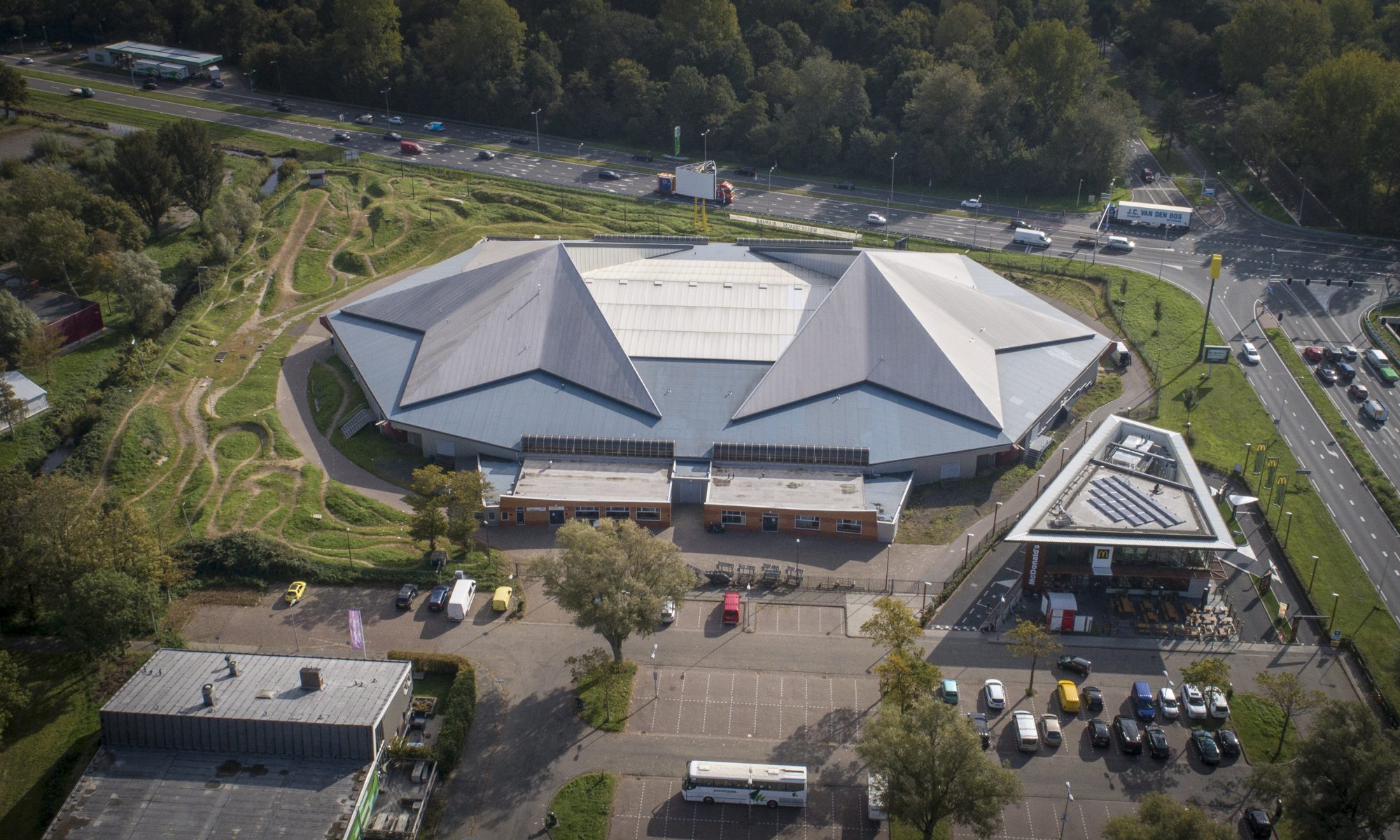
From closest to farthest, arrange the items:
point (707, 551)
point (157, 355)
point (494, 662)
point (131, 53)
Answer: point (494, 662), point (707, 551), point (157, 355), point (131, 53)

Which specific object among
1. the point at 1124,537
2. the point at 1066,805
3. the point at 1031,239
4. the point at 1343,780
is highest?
the point at 1031,239

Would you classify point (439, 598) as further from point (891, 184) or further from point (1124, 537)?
point (891, 184)

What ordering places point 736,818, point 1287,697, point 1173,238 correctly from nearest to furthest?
point 736,818 < point 1287,697 < point 1173,238

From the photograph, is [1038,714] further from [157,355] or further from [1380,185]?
[1380,185]

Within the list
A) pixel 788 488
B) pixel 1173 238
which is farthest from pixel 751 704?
pixel 1173 238

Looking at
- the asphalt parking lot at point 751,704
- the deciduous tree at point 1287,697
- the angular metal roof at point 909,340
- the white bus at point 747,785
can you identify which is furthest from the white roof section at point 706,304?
the deciduous tree at point 1287,697

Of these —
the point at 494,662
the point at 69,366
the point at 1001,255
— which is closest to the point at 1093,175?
the point at 1001,255

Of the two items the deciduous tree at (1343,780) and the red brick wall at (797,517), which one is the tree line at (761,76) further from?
the deciduous tree at (1343,780)
